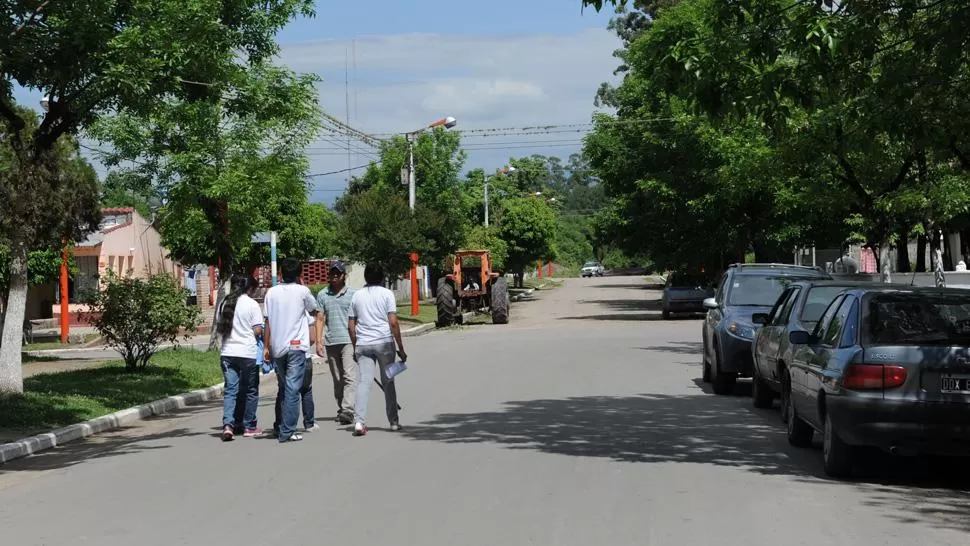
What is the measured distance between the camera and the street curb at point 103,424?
1245 centimetres

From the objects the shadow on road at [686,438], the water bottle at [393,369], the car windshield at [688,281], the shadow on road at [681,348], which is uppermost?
the car windshield at [688,281]

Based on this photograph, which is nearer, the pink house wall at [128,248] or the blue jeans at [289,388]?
the blue jeans at [289,388]

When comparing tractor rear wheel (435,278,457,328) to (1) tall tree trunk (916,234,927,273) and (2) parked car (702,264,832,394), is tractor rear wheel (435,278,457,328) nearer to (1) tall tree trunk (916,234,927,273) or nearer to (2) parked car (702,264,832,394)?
(1) tall tree trunk (916,234,927,273)

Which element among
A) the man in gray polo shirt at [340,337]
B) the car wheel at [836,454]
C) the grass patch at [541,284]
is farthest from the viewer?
the grass patch at [541,284]

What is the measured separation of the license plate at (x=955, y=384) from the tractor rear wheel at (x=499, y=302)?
97.5 ft

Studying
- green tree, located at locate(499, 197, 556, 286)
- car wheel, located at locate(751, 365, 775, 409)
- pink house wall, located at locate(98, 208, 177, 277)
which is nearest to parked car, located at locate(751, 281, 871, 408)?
car wheel, located at locate(751, 365, 775, 409)

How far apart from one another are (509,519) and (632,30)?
59665 mm

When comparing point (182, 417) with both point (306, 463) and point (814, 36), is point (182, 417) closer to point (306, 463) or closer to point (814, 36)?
point (306, 463)

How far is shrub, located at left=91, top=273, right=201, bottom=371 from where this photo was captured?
19.8m

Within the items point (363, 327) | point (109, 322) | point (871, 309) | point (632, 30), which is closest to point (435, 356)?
point (109, 322)

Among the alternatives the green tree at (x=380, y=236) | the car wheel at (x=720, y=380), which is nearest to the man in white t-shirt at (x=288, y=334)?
the car wheel at (x=720, y=380)

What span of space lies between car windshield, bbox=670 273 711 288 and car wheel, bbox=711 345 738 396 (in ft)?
78.8

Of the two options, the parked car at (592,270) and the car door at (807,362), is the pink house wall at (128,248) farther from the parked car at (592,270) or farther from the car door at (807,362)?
the parked car at (592,270)

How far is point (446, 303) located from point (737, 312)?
21903mm
